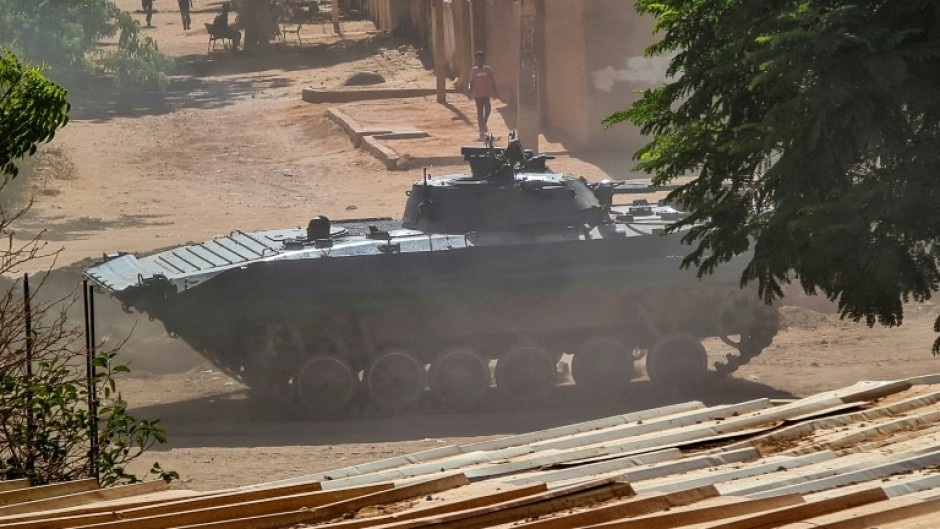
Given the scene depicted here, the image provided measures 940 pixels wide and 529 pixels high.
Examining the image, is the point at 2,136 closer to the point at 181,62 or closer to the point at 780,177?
the point at 780,177

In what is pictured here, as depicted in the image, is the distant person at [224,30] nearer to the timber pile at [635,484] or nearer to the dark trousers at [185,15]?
the dark trousers at [185,15]

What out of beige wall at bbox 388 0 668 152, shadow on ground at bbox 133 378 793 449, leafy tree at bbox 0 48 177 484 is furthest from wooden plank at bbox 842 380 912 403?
beige wall at bbox 388 0 668 152

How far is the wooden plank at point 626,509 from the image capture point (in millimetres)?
4516

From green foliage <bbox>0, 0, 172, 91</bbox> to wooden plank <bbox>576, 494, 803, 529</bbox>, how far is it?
83.9ft

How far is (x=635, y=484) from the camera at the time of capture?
16.9ft

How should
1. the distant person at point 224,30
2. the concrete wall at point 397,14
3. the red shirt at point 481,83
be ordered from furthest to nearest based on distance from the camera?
the concrete wall at point 397,14 < the distant person at point 224,30 < the red shirt at point 481,83

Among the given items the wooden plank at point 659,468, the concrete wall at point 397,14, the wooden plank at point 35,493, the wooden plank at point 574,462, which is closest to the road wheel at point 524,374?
the wooden plank at point 574,462

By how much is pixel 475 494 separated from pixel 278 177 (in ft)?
62.0

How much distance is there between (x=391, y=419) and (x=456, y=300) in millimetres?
1238

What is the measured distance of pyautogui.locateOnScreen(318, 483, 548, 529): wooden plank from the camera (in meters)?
4.81

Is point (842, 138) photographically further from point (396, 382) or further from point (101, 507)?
point (396, 382)

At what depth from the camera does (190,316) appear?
13016 mm

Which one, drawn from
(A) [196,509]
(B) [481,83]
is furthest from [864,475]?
(B) [481,83]

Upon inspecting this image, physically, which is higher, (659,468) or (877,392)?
(659,468)
